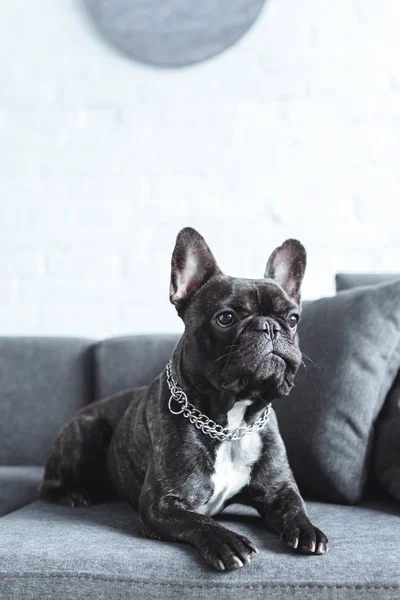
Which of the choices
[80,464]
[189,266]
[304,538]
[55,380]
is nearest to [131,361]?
[55,380]

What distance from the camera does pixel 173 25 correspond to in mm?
2984

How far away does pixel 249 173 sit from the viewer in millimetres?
3016

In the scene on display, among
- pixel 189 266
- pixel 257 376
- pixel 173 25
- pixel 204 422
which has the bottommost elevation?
pixel 204 422

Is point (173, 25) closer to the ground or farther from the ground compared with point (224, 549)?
farther from the ground

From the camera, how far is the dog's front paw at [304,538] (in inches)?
55.8

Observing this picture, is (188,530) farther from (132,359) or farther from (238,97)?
(238,97)

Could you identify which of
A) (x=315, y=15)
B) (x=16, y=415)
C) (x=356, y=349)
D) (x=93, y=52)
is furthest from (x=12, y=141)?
(x=356, y=349)

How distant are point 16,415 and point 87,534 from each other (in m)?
1.17

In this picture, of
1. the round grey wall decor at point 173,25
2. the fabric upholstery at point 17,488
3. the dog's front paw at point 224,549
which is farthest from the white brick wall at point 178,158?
the dog's front paw at point 224,549

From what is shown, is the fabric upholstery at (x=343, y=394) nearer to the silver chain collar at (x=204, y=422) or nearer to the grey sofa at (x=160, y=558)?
the grey sofa at (x=160, y=558)

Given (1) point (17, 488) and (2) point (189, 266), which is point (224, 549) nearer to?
(2) point (189, 266)

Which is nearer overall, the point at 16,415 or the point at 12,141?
the point at 16,415

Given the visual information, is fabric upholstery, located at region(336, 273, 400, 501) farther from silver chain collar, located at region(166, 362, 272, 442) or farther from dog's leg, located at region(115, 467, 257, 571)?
dog's leg, located at region(115, 467, 257, 571)

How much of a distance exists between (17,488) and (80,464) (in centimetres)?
23
